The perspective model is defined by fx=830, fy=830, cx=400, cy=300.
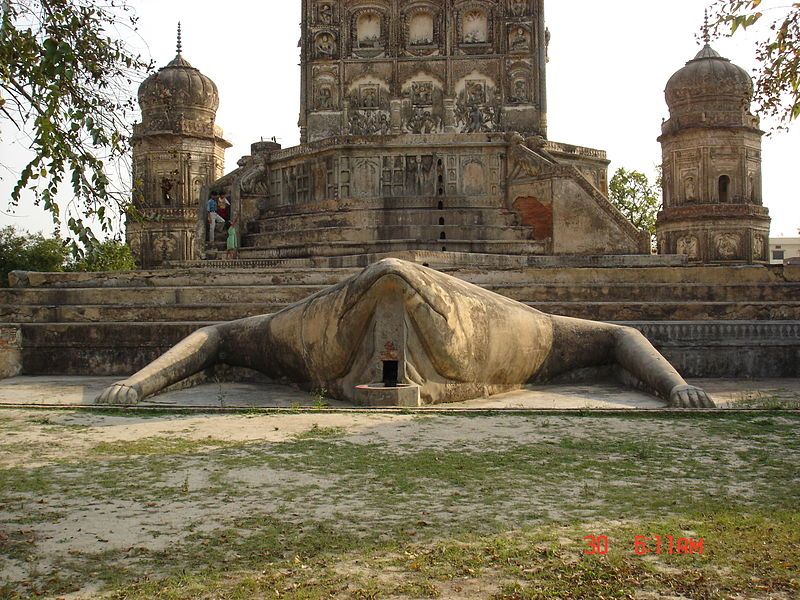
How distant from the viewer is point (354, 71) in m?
26.5

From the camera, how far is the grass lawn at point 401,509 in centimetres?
311

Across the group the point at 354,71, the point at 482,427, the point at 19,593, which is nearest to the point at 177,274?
the point at 482,427

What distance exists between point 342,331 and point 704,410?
10.5ft

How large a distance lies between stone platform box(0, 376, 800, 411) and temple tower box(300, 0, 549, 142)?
17654mm

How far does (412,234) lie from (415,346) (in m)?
10.8

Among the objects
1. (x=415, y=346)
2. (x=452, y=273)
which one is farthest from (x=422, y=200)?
(x=415, y=346)

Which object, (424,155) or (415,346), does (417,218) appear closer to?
(424,155)

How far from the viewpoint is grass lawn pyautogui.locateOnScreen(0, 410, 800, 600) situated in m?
3.11

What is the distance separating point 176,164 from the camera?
35.8m

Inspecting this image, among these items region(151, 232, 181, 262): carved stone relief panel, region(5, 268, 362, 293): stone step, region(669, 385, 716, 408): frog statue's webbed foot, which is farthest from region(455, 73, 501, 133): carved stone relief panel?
region(669, 385, 716, 408): frog statue's webbed foot

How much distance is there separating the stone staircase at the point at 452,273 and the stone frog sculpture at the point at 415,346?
1.73 m

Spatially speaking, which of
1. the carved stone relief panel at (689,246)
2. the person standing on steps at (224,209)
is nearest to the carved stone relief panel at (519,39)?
the person standing on steps at (224,209)

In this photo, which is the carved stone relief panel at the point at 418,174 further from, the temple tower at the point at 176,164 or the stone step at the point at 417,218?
the temple tower at the point at 176,164

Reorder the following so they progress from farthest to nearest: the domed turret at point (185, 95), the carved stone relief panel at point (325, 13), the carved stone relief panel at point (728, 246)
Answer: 1. the domed turret at point (185, 95)
2. the carved stone relief panel at point (728, 246)
3. the carved stone relief panel at point (325, 13)
